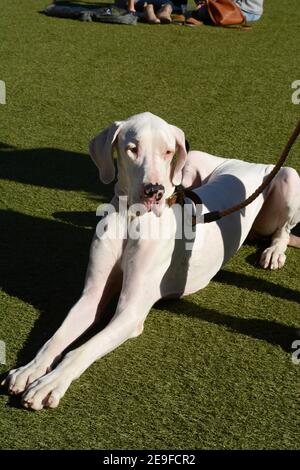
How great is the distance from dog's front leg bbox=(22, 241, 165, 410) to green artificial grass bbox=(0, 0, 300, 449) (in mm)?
63

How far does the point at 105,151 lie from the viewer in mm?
4094

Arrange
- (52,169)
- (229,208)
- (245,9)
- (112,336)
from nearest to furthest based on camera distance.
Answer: (112,336), (229,208), (52,169), (245,9)

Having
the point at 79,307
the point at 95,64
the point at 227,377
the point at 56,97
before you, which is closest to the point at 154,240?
the point at 79,307

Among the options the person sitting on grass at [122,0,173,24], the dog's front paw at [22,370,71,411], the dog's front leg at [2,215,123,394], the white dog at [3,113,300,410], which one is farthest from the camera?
the person sitting on grass at [122,0,173,24]

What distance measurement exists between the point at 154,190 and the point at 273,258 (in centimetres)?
141

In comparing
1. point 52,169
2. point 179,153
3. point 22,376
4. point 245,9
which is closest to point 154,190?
point 179,153

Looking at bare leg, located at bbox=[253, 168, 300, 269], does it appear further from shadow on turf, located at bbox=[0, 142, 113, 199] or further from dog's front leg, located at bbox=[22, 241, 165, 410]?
shadow on turf, located at bbox=[0, 142, 113, 199]

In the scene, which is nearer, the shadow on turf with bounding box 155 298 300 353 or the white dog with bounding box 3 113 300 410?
the white dog with bounding box 3 113 300 410

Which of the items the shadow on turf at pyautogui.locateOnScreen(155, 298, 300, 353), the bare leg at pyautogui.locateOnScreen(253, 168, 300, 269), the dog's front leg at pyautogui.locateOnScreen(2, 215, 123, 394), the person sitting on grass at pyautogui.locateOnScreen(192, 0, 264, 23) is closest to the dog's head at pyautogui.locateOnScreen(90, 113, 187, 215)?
the dog's front leg at pyautogui.locateOnScreen(2, 215, 123, 394)

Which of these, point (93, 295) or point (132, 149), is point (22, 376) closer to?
point (93, 295)

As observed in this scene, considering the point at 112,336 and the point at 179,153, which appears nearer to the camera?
the point at 112,336

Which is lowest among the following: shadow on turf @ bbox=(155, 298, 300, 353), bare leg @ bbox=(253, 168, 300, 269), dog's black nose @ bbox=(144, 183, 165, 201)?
shadow on turf @ bbox=(155, 298, 300, 353)

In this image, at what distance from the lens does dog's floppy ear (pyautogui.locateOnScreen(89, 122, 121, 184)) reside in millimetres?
4047

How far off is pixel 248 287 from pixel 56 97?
396cm
